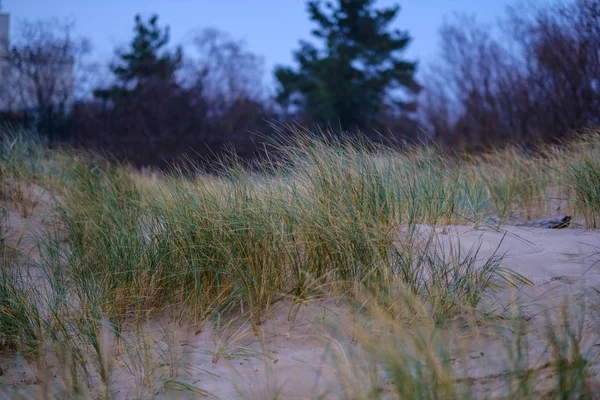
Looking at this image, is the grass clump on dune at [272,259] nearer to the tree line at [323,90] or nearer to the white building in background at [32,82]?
the tree line at [323,90]

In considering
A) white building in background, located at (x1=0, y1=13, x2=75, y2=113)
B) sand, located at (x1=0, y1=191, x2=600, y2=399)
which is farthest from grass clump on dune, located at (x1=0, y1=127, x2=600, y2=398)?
white building in background, located at (x1=0, y1=13, x2=75, y2=113)

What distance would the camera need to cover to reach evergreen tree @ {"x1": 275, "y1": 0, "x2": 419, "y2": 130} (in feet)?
69.5

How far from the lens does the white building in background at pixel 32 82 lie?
12.9 metres

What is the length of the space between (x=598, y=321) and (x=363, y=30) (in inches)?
819

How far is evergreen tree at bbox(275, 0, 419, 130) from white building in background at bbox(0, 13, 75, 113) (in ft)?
30.7

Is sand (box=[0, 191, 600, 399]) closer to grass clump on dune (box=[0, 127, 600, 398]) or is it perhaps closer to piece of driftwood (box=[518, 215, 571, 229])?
grass clump on dune (box=[0, 127, 600, 398])

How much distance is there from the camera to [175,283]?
11.6ft

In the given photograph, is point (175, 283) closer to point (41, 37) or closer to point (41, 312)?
point (41, 312)

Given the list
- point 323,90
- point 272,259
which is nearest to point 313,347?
point 272,259

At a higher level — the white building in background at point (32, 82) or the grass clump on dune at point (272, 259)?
the white building in background at point (32, 82)

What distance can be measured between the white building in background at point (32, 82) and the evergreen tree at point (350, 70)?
368 inches

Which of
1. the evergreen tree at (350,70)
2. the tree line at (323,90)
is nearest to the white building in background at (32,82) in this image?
the tree line at (323,90)

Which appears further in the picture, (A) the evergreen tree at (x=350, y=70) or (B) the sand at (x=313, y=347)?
(A) the evergreen tree at (x=350, y=70)

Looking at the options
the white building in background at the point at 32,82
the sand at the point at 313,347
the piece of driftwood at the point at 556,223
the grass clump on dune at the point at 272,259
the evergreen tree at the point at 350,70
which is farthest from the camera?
the evergreen tree at the point at 350,70
